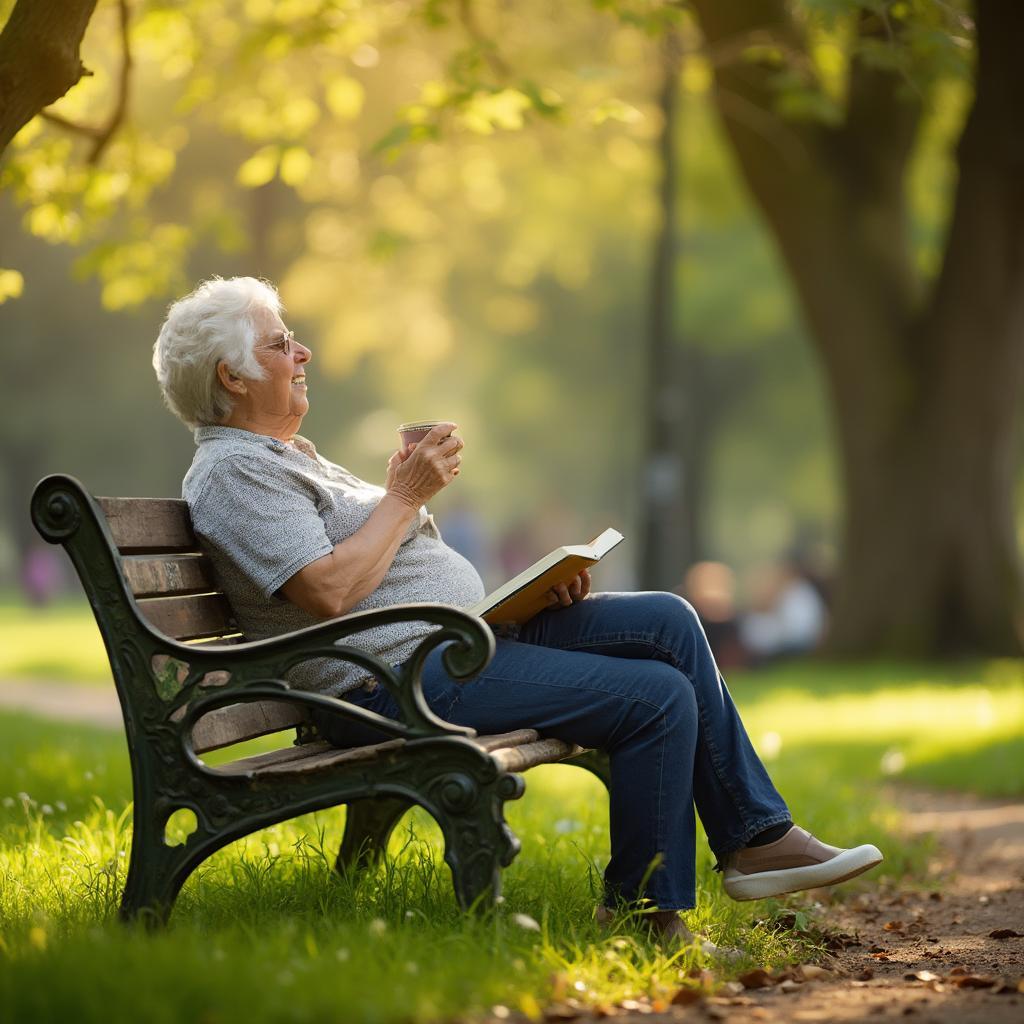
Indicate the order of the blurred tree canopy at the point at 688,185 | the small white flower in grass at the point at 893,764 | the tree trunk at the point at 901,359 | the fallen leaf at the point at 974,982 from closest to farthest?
1. the fallen leaf at the point at 974,982
2. the blurred tree canopy at the point at 688,185
3. the small white flower in grass at the point at 893,764
4. the tree trunk at the point at 901,359

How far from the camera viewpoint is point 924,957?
13.6ft

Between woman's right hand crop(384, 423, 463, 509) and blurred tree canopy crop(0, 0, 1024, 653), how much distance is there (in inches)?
56.7

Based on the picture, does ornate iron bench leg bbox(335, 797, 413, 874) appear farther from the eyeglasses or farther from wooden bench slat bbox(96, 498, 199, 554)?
the eyeglasses

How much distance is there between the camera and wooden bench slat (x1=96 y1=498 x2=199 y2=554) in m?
3.77

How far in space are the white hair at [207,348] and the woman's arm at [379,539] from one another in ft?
1.57

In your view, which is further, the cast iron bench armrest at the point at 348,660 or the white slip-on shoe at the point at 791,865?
the white slip-on shoe at the point at 791,865

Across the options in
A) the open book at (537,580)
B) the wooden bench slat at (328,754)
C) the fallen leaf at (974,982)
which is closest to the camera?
the wooden bench slat at (328,754)

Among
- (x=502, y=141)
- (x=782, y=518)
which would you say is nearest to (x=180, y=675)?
(x=502, y=141)

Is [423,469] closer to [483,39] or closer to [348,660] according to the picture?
[348,660]

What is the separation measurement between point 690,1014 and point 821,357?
37.3 ft

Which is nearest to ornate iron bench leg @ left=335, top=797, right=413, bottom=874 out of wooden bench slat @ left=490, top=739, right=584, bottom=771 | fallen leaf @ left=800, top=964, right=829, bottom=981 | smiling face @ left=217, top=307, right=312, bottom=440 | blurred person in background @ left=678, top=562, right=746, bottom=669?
wooden bench slat @ left=490, top=739, right=584, bottom=771

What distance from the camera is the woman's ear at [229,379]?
13.4ft

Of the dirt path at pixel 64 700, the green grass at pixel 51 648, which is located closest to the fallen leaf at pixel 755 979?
the dirt path at pixel 64 700

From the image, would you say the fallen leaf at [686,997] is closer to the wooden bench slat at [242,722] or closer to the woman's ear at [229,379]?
the wooden bench slat at [242,722]
